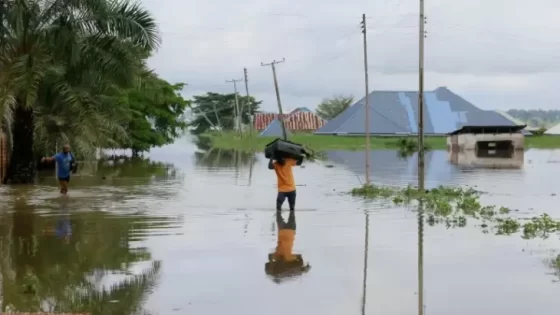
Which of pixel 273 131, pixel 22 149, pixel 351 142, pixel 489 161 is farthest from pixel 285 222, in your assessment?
pixel 273 131

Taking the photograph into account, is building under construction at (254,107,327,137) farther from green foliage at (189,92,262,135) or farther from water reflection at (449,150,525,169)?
water reflection at (449,150,525,169)

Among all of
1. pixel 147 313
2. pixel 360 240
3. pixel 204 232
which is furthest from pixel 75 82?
pixel 147 313

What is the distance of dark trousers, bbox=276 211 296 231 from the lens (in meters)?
14.4

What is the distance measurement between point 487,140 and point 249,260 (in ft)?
207

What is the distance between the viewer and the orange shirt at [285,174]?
15.9 metres

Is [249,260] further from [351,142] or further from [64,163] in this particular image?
[351,142]

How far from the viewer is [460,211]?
56.9ft

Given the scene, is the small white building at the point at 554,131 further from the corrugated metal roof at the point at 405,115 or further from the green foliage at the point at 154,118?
the green foliage at the point at 154,118

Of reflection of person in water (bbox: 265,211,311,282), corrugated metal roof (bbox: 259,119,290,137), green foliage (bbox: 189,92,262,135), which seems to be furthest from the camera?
green foliage (bbox: 189,92,262,135)

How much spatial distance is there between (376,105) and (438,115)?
7120 mm

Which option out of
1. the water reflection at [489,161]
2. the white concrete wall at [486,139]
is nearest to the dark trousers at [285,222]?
the water reflection at [489,161]

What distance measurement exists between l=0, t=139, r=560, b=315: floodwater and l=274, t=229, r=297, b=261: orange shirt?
132mm

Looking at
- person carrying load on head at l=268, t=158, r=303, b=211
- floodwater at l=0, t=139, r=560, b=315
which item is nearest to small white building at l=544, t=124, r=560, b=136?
floodwater at l=0, t=139, r=560, b=315

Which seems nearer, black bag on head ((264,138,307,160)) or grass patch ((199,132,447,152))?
black bag on head ((264,138,307,160))
